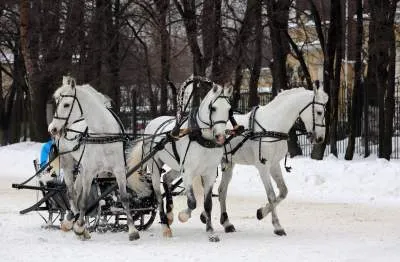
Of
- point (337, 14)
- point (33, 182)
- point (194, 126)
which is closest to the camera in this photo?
point (194, 126)

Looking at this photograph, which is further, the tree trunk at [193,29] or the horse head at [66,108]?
the tree trunk at [193,29]

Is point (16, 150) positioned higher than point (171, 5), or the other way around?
point (171, 5)

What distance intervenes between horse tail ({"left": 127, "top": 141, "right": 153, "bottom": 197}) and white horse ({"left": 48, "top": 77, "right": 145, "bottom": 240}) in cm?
103

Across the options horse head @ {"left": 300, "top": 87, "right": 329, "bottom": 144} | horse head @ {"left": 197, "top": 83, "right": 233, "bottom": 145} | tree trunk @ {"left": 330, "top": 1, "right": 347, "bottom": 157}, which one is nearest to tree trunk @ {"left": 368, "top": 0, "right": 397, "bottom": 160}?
tree trunk @ {"left": 330, "top": 1, "right": 347, "bottom": 157}

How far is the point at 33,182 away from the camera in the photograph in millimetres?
22953

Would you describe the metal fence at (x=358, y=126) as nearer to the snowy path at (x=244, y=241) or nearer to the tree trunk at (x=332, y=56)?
the tree trunk at (x=332, y=56)

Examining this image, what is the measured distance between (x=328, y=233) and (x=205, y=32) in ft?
45.8

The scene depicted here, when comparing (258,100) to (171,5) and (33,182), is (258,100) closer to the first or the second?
(171,5)

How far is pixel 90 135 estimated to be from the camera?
11195mm

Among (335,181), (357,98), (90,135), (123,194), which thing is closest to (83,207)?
(123,194)

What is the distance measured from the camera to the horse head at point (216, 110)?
34.7 ft

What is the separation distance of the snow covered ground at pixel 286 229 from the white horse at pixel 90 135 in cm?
63

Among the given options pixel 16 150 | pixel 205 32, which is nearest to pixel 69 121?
pixel 205 32

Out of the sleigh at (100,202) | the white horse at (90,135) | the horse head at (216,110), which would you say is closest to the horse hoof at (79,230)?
the white horse at (90,135)
